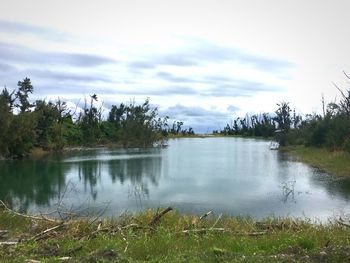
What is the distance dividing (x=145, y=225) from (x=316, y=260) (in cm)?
401

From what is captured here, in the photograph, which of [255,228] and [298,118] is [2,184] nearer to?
[255,228]

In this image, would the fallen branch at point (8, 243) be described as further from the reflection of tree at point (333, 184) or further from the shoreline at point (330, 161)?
the shoreline at point (330, 161)

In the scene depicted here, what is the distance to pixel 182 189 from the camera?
893 inches

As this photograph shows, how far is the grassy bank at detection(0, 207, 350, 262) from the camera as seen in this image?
6.88 metres

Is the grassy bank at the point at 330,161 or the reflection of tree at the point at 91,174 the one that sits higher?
the grassy bank at the point at 330,161

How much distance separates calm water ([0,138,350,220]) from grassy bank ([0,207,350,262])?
5964 millimetres

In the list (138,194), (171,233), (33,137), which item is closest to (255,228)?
(171,233)

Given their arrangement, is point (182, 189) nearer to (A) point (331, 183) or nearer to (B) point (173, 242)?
(A) point (331, 183)

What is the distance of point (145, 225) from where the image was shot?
9672 mm

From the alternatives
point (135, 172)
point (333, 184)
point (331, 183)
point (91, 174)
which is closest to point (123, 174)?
point (135, 172)

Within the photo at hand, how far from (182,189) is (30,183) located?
9.81m

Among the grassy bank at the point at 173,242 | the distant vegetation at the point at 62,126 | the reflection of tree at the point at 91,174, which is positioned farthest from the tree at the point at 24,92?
the grassy bank at the point at 173,242

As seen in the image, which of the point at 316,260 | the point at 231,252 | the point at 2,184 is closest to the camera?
the point at 316,260

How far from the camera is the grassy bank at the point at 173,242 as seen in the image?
22.6 feet
